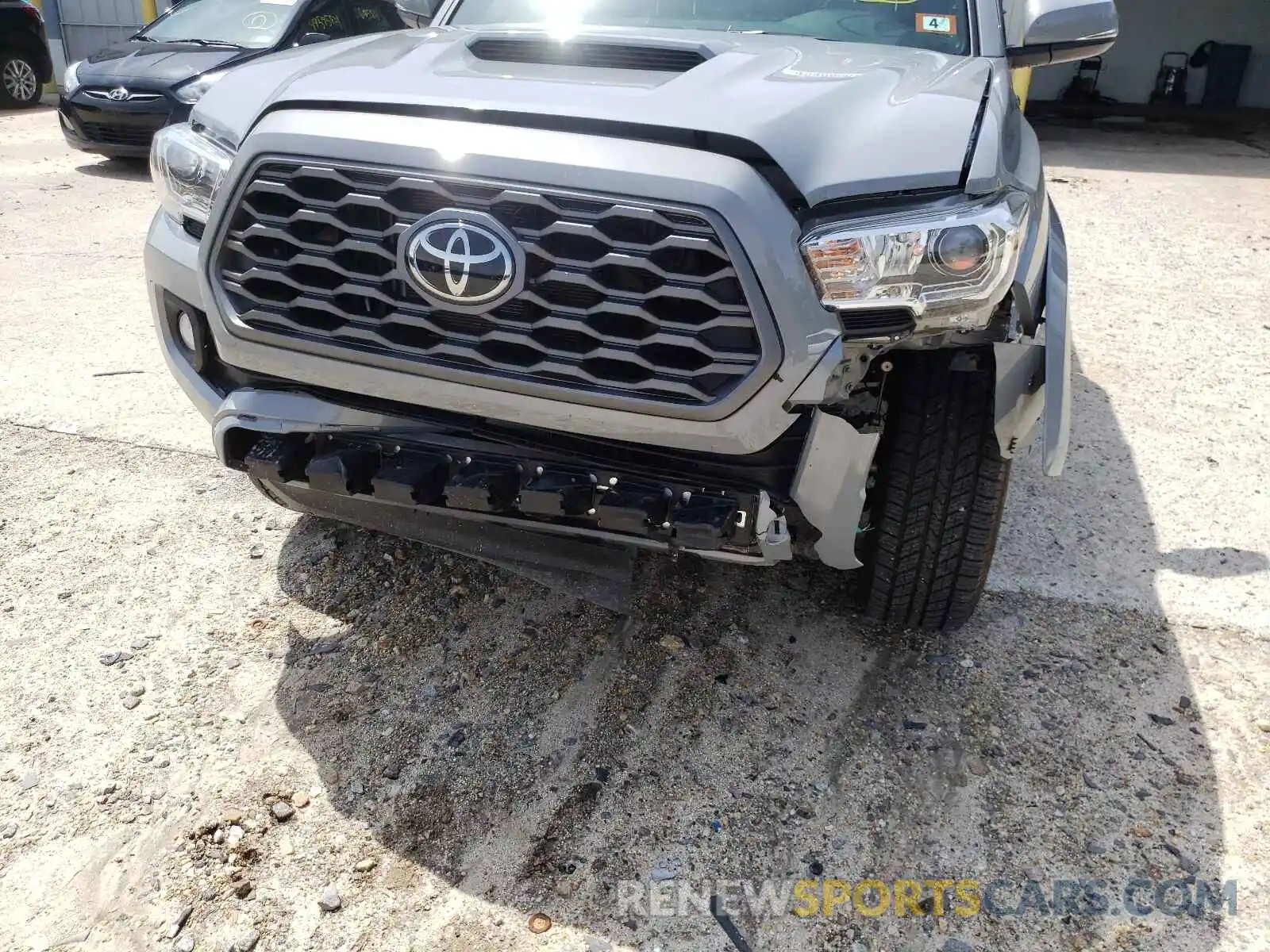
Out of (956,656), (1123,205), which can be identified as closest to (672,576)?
(956,656)

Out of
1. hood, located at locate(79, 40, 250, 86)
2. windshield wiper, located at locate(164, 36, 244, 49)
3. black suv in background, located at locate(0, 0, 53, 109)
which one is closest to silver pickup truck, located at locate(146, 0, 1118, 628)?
hood, located at locate(79, 40, 250, 86)

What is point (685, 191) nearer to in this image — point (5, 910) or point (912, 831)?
point (912, 831)

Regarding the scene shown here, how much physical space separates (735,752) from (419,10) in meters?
2.69

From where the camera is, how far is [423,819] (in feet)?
6.90

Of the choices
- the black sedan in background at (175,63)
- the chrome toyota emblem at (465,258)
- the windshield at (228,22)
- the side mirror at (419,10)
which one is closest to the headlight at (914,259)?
the chrome toyota emblem at (465,258)

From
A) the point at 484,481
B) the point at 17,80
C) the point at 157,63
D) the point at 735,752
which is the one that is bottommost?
the point at 17,80

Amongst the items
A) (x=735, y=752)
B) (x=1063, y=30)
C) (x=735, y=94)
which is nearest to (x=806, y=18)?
(x=1063, y=30)

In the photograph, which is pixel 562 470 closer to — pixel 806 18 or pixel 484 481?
pixel 484 481

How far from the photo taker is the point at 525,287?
185 cm

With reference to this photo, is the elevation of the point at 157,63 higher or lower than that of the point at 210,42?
lower

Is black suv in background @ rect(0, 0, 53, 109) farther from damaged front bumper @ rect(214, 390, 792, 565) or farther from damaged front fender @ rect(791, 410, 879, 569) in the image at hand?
damaged front fender @ rect(791, 410, 879, 569)

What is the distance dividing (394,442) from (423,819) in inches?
31.7

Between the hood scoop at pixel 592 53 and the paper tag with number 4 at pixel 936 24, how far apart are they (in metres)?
0.83

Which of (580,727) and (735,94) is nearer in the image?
(735,94)
